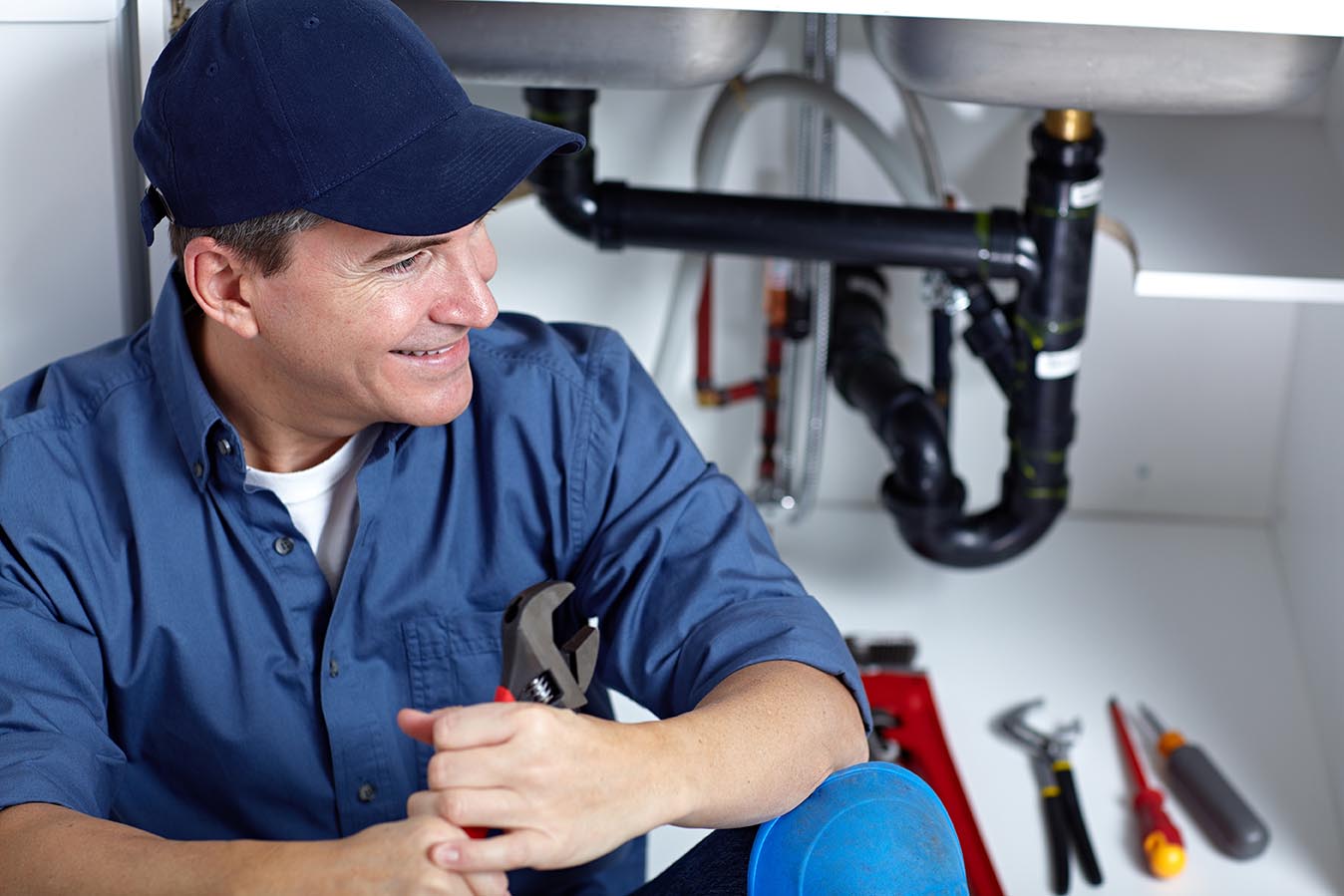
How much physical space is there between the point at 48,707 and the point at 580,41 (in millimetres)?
684

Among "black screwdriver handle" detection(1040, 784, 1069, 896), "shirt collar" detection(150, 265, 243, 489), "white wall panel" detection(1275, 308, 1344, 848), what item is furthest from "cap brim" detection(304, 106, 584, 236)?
"white wall panel" detection(1275, 308, 1344, 848)

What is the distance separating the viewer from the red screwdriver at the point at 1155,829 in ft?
5.04

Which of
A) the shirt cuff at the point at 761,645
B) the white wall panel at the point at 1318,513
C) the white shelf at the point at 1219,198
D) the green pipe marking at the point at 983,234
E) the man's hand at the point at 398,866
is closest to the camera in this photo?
the man's hand at the point at 398,866

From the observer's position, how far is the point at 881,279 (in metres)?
1.93

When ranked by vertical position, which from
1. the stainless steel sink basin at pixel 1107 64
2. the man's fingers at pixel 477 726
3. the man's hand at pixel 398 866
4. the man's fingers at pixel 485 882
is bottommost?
the man's fingers at pixel 485 882

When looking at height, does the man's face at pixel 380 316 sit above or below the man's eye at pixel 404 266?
below

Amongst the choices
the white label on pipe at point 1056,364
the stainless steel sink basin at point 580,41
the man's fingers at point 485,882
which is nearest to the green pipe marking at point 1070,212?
the white label on pipe at point 1056,364

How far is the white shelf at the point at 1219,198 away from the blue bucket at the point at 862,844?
0.66 meters

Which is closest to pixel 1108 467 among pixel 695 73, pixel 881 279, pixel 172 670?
pixel 881 279

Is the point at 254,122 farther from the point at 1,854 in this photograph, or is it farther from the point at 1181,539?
the point at 1181,539

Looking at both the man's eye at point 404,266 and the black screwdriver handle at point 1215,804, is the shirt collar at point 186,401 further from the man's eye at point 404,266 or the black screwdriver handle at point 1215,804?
the black screwdriver handle at point 1215,804

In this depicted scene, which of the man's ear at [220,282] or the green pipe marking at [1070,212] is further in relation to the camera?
the green pipe marking at [1070,212]

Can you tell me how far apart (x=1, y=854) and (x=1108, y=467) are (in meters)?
1.57

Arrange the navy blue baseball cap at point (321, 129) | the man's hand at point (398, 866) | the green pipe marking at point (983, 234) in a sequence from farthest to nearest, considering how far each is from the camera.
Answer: the green pipe marking at point (983, 234) → the navy blue baseball cap at point (321, 129) → the man's hand at point (398, 866)
